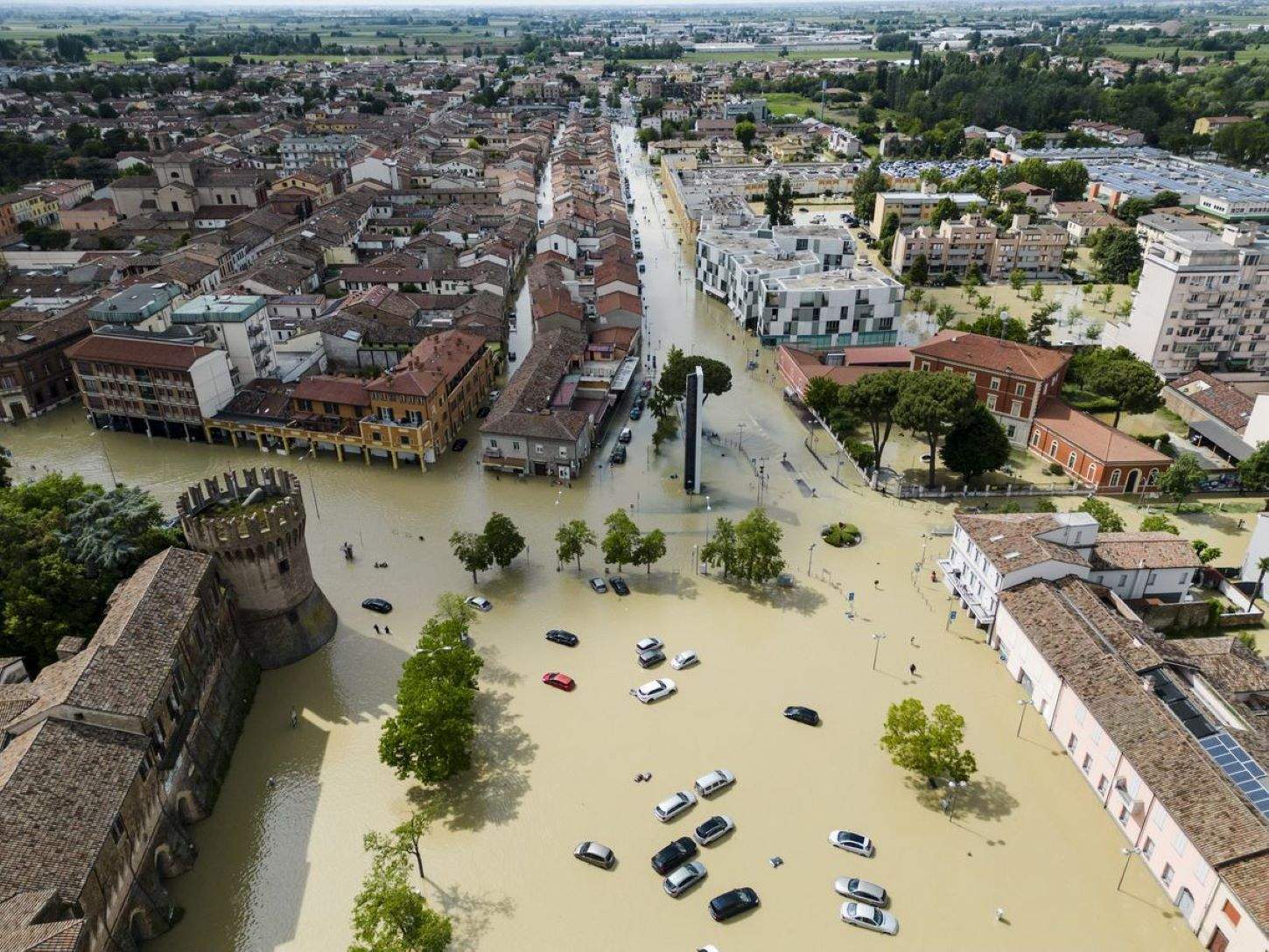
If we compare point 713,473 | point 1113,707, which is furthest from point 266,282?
point 1113,707

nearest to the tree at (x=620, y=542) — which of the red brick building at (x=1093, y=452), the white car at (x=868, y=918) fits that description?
the white car at (x=868, y=918)

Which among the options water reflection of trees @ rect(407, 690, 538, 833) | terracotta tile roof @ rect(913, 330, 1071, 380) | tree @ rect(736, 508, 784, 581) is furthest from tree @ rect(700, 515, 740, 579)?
terracotta tile roof @ rect(913, 330, 1071, 380)

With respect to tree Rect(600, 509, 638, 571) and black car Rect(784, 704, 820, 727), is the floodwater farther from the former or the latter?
tree Rect(600, 509, 638, 571)

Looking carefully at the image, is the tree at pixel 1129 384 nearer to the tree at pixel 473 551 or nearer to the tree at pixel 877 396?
the tree at pixel 877 396

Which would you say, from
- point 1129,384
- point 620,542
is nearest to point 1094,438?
point 1129,384

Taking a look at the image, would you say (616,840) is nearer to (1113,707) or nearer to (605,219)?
(1113,707)
